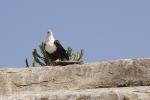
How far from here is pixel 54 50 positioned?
11.1 meters

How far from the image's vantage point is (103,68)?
308 inches

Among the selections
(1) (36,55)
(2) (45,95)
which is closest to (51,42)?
(1) (36,55)

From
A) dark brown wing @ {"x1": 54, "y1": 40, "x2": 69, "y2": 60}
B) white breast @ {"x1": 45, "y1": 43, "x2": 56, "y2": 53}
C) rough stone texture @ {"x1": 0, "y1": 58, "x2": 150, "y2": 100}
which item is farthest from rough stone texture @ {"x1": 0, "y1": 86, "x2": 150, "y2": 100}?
white breast @ {"x1": 45, "y1": 43, "x2": 56, "y2": 53}

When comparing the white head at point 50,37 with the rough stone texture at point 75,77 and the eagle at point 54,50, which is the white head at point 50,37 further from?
the rough stone texture at point 75,77

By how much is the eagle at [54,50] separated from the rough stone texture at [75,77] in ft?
9.98

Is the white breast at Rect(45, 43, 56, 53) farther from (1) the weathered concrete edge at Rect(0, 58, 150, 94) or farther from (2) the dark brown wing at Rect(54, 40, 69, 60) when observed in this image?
(1) the weathered concrete edge at Rect(0, 58, 150, 94)

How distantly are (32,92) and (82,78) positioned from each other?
0.75 m

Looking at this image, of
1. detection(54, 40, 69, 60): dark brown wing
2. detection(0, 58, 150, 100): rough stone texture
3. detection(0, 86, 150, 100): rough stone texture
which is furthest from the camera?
detection(54, 40, 69, 60): dark brown wing

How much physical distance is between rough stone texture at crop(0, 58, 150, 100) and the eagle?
9.98ft

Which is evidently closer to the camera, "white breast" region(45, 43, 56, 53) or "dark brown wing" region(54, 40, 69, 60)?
"dark brown wing" region(54, 40, 69, 60)

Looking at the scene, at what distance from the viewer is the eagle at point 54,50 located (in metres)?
11.0

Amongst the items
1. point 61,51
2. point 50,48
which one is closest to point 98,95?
point 61,51

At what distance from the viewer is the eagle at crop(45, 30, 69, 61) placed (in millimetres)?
11016

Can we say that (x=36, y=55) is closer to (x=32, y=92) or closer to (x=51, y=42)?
(x=51, y=42)
